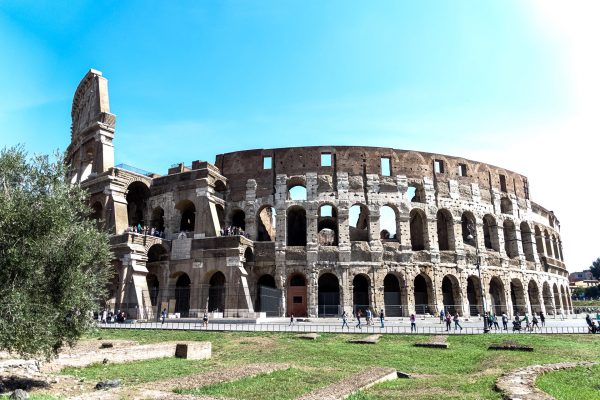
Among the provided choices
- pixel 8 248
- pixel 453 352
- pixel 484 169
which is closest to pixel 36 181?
pixel 8 248

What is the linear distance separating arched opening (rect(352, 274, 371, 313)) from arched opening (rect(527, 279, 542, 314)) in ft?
48.0

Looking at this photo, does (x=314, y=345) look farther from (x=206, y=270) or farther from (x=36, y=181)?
(x=206, y=270)

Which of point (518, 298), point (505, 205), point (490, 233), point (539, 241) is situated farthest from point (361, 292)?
point (539, 241)

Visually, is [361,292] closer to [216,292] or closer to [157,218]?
[216,292]

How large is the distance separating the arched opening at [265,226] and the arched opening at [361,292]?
7572 millimetres

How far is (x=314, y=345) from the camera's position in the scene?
661 inches

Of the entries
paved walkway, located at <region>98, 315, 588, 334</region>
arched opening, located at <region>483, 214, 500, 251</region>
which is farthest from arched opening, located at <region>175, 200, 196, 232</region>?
arched opening, located at <region>483, 214, 500, 251</region>

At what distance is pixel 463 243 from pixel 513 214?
6876mm

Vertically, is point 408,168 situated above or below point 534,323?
above

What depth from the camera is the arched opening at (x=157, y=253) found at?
101 ft

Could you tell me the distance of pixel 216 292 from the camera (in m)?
30.8

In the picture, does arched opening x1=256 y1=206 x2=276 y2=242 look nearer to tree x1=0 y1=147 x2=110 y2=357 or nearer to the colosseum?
the colosseum

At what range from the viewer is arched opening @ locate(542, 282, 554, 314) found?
38656 millimetres

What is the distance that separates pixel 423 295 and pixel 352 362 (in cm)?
2112
